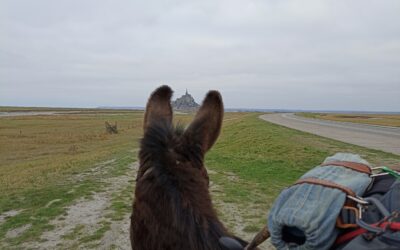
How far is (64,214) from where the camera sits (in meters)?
7.80

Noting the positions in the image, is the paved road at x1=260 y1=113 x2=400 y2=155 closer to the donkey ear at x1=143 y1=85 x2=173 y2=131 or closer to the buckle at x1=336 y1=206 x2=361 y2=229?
the donkey ear at x1=143 y1=85 x2=173 y2=131

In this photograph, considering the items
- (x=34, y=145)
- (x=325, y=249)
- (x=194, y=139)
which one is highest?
(x=194, y=139)

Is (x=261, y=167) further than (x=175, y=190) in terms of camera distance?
Yes

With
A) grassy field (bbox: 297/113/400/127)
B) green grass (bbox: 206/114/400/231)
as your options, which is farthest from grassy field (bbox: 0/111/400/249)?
grassy field (bbox: 297/113/400/127)

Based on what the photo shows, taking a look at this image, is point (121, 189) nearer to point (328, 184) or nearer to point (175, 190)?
point (175, 190)

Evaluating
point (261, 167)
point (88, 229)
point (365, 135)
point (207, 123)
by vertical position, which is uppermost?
point (207, 123)

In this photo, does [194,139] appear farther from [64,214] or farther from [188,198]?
[64,214]

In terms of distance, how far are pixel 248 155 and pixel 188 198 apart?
1525cm

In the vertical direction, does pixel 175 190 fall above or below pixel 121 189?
above

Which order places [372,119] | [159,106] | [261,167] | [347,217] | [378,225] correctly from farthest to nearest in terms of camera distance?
[372,119]
[261,167]
[159,106]
[347,217]
[378,225]

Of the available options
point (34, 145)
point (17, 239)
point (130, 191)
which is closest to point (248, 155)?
point (130, 191)

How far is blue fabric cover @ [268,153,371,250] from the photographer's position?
1.20 m

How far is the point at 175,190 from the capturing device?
55.2 inches

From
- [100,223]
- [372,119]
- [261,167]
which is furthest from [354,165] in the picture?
[372,119]
